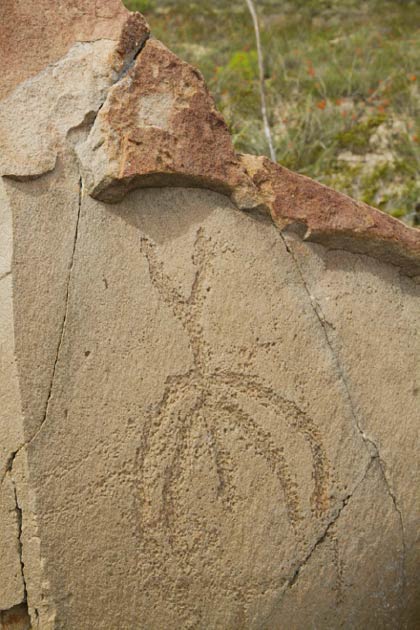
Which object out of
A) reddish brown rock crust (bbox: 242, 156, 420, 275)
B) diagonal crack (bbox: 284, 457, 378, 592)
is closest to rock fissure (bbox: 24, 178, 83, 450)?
reddish brown rock crust (bbox: 242, 156, 420, 275)

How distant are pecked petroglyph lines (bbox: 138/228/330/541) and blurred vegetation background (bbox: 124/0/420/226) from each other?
7.24 feet

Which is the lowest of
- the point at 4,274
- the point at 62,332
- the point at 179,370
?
the point at 179,370

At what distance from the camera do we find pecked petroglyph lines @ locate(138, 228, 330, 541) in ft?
6.35

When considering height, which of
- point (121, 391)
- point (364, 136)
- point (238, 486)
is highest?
point (121, 391)

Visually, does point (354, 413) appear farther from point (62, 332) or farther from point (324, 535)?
point (62, 332)

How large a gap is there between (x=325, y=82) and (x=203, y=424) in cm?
349

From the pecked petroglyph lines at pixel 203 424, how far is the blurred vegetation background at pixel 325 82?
221cm

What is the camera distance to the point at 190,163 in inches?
81.0

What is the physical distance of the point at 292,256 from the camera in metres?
2.15

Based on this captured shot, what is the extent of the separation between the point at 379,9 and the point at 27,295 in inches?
221

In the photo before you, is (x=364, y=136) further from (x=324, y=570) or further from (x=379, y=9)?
(x=324, y=570)

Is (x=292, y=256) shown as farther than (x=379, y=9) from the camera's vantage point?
No

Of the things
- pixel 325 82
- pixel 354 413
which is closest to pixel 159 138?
pixel 354 413

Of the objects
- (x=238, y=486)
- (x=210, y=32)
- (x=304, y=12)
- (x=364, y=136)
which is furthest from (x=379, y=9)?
(x=238, y=486)
